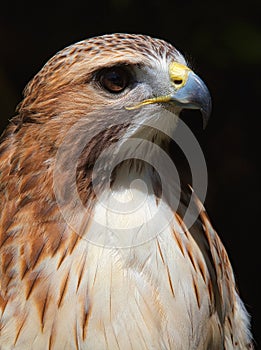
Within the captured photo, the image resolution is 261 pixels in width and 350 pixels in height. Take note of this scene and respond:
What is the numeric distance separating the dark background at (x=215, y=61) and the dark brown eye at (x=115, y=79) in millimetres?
1117

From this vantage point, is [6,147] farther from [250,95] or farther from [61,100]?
[250,95]

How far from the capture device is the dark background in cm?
404

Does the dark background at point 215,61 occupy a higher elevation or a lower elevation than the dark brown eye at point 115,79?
lower

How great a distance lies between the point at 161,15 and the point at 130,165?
Answer: 1.78 meters

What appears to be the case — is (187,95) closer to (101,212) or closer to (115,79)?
(115,79)

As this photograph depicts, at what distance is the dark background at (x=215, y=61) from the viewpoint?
159 inches

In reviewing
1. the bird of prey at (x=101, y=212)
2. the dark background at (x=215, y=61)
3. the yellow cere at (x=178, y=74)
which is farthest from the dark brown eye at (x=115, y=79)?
the dark background at (x=215, y=61)

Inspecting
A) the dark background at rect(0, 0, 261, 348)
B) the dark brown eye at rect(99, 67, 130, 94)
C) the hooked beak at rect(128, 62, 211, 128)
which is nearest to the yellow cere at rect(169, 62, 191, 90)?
the hooked beak at rect(128, 62, 211, 128)

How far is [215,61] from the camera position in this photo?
405cm

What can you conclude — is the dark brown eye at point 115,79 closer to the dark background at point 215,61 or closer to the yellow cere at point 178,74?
the yellow cere at point 178,74

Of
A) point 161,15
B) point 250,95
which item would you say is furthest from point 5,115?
point 250,95

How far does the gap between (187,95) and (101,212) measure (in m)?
0.41

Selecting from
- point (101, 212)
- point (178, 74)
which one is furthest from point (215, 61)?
point (101, 212)

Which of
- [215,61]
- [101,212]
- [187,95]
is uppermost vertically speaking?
[187,95]
